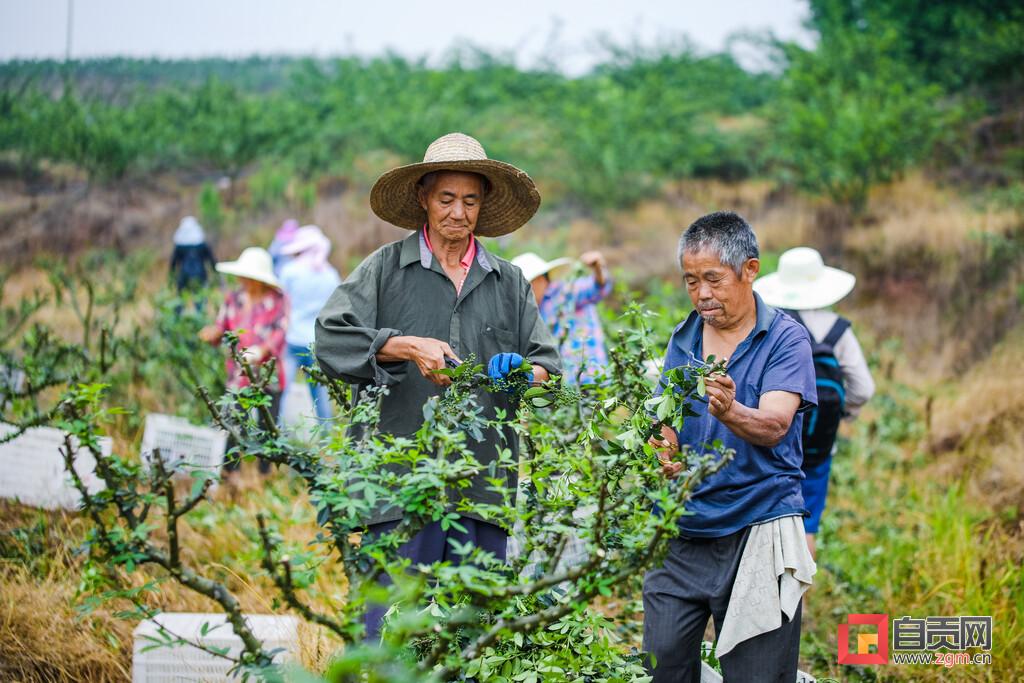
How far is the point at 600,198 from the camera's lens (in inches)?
664

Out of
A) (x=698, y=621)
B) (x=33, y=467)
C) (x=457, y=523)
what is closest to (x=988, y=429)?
(x=698, y=621)

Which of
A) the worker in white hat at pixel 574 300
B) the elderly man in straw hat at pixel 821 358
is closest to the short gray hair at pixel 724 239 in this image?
the elderly man in straw hat at pixel 821 358

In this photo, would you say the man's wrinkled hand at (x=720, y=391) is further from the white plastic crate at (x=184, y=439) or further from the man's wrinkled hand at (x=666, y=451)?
the white plastic crate at (x=184, y=439)

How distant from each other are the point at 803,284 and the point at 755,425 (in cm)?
170

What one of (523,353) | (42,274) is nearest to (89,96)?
(42,274)

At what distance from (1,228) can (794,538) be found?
16125 mm

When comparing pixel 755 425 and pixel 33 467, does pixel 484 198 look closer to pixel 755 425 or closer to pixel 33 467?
pixel 755 425

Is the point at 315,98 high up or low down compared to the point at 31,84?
up

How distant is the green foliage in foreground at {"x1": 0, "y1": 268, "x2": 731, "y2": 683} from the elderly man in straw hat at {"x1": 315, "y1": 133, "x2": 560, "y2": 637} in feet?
0.65

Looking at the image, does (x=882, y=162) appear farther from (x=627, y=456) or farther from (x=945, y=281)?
(x=627, y=456)

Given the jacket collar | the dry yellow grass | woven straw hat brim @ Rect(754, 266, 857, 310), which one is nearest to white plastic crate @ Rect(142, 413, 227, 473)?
the jacket collar

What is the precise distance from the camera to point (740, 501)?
2709 mm

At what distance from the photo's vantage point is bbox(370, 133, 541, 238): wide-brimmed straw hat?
3.01 m

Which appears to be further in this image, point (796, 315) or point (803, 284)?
point (803, 284)
